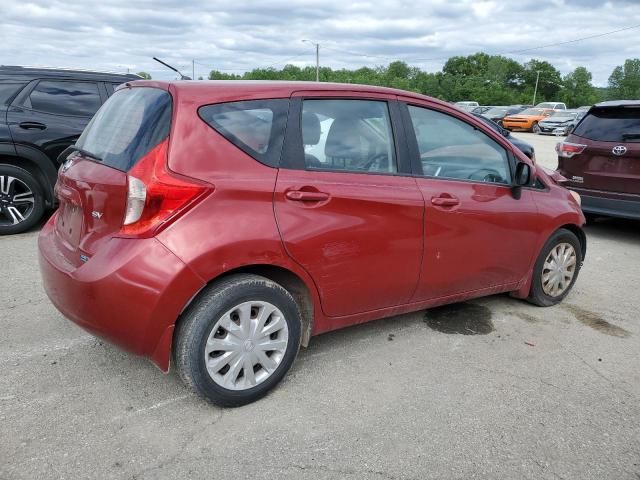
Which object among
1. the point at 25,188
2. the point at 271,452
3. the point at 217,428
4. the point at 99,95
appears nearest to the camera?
the point at 271,452

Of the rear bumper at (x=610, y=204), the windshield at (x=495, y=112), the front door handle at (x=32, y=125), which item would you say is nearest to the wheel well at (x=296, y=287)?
the front door handle at (x=32, y=125)

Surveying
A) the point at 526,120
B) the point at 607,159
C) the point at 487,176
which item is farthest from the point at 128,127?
the point at 526,120

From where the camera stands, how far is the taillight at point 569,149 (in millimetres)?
6871

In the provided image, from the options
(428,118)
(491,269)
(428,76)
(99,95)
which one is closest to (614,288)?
(491,269)

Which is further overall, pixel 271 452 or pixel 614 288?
pixel 614 288

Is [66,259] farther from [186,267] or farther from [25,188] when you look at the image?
[25,188]

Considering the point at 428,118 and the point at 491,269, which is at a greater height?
the point at 428,118

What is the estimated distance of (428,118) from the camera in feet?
11.9

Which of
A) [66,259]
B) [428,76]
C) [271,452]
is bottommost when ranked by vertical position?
[271,452]

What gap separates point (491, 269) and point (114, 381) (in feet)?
8.46

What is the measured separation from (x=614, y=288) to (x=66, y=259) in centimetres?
457

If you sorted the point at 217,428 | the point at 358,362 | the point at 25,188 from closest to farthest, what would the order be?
the point at 217,428, the point at 358,362, the point at 25,188

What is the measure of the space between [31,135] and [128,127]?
12.9 feet

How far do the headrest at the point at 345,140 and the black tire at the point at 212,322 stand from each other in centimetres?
86
